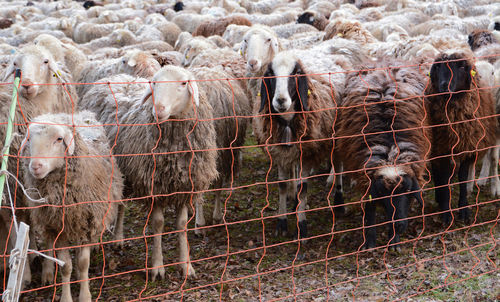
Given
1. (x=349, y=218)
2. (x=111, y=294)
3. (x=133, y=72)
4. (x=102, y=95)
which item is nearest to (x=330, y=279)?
(x=349, y=218)

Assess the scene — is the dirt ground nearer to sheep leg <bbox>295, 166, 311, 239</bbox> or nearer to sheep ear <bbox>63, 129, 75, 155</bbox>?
sheep leg <bbox>295, 166, 311, 239</bbox>

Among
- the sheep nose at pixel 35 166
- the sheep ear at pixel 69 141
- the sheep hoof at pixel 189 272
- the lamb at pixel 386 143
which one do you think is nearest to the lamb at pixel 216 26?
the lamb at pixel 386 143

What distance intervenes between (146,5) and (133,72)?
62.6ft

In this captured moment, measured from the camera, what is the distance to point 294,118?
527cm

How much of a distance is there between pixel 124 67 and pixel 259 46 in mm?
1981

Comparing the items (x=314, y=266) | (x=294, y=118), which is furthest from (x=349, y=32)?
(x=314, y=266)

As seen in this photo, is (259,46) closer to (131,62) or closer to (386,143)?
(131,62)

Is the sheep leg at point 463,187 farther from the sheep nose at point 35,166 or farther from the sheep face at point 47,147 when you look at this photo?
the sheep nose at point 35,166

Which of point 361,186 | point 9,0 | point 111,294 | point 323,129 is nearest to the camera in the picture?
point 111,294

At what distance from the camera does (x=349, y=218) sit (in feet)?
20.0

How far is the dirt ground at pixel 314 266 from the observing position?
14.4 ft

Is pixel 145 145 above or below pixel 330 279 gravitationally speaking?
above

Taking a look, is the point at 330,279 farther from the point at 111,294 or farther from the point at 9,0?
the point at 9,0

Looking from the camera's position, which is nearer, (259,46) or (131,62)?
(259,46)
